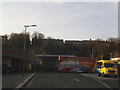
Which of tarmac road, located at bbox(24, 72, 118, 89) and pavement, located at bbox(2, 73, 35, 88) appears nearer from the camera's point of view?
pavement, located at bbox(2, 73, 35, 88)

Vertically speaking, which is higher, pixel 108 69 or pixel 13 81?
pixel 13 81

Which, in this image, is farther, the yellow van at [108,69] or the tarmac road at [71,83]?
the yellow van at [108,69]

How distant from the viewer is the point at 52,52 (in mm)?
105062

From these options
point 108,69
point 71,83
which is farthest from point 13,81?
point 108,69

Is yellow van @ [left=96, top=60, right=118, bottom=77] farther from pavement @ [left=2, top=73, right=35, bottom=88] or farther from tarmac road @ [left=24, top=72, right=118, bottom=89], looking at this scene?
pavement @ [left=2, top=73, right=35, bottom=88]

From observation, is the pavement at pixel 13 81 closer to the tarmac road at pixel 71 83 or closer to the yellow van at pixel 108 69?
the tarmac road at pixel 71 83

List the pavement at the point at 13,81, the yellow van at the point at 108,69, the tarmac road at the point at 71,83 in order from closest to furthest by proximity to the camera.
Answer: the pavement at the point at 13,81
the tarmac road at the point at 71,83
the yellow van at the point at 108,69

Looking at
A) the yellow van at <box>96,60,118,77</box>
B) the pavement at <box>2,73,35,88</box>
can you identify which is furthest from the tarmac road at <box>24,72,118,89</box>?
the yellow van at <box>96,60,118,77</box>

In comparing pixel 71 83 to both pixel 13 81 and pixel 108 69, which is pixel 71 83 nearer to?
pixel 13 81

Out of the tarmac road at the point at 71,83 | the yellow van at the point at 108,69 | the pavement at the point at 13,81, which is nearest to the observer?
the pavement at the point at 13,81

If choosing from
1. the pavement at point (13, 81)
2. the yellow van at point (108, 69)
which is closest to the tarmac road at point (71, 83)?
the pavement at point (13, 81)

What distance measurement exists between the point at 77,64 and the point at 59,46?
50.2 m

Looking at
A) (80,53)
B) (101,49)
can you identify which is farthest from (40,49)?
(101,49)

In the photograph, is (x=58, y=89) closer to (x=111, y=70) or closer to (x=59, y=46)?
(x=111, y=70)
